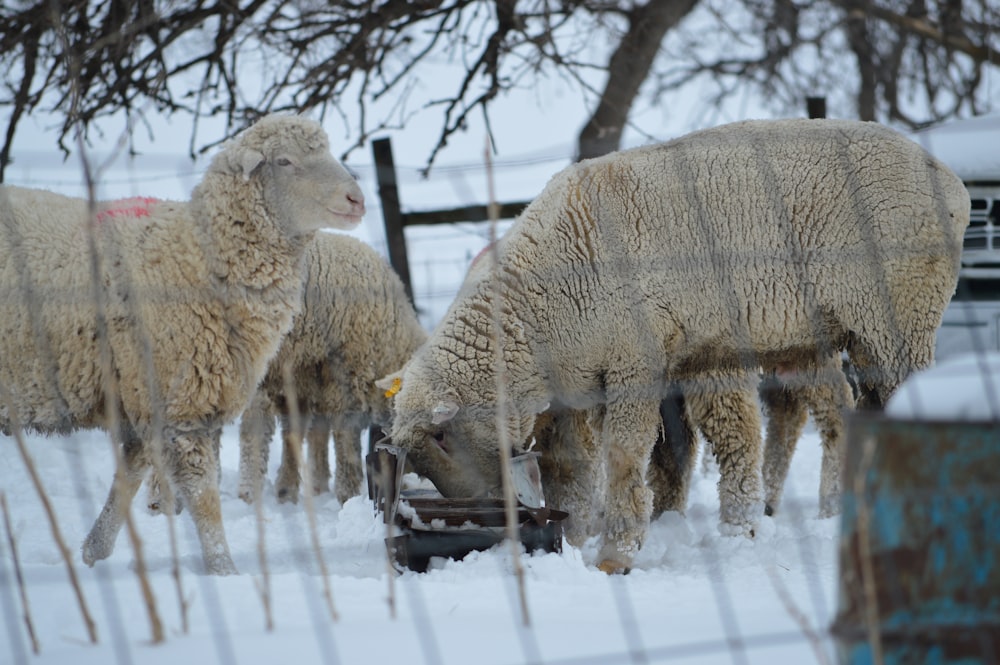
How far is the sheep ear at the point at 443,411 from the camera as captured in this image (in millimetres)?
4695

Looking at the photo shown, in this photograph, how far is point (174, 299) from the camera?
4066 millimetres

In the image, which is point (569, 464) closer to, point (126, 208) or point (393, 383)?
point (393, 383)

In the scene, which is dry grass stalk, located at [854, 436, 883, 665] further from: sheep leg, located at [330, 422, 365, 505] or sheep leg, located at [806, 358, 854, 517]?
sheep leg, located at [330, 422, 365, 505]

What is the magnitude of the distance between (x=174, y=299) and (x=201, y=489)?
75 centimetres

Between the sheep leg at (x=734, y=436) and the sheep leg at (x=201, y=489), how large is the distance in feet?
7.61

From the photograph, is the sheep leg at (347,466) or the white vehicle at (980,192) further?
the white vehicle at (980,192)

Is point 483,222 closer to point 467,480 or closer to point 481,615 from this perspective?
point 467,480

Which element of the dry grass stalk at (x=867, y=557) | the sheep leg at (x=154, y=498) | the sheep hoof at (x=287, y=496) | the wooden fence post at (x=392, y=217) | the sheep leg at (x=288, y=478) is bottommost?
the sheep hoof at (x=287, y=496)

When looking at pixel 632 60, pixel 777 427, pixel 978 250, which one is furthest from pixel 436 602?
pixel 632 60

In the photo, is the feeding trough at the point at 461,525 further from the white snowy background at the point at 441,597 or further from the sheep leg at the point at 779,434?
the sheep leg at the point at 779,434

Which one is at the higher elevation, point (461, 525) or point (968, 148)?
point (968, 148)

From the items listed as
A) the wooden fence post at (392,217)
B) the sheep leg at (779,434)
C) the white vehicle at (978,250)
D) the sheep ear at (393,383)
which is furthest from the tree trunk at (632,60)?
the sheep ear at (393,383)

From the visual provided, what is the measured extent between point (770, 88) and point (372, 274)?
6500 mm

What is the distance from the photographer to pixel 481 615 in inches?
109
